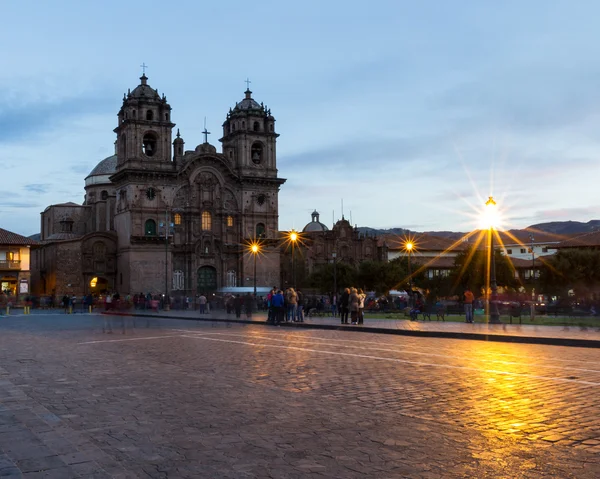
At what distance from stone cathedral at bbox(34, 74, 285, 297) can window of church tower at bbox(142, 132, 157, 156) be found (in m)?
0.10

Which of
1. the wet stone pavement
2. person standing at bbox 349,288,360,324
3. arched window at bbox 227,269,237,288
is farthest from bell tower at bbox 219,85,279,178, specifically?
the wet stone pavement

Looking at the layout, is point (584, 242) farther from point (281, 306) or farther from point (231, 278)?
point (281, 306)

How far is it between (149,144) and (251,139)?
10362mm

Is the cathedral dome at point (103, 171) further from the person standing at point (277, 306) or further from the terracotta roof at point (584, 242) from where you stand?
the person standing at point (277, 306)

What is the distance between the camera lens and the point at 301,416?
837 cm

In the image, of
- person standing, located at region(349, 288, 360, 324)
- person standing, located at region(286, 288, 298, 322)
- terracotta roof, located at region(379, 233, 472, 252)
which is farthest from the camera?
terracotta roof, located at region(379, 233, 472, 252)

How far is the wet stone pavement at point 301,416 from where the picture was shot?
6.05 m

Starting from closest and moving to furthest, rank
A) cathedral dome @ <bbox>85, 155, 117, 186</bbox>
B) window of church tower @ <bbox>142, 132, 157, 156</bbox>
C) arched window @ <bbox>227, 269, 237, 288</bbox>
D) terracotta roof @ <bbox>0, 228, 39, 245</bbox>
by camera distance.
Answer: terracotta roof @ <bbox>0, 228, 39, 245</bbox>
window of church tower @ <bbox>142, 132, 157, 156</bbox>
arched window @ <bbox>227, 269, 237, 288</bbox>
cathedral dome @ <bbox>85, 155, 117, 186</bbox>

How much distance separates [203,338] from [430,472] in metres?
17.1

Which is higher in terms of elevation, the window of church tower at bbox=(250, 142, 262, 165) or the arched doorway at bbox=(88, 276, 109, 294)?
the window of church tower at bbox=(250, 142, 262, 165)

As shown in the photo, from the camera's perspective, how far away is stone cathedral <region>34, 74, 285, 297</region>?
66.2 m

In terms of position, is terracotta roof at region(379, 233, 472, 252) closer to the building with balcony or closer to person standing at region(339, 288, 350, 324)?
the building with balcony

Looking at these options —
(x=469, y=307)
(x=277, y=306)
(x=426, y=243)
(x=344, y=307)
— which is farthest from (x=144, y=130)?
(x=426, y=243)

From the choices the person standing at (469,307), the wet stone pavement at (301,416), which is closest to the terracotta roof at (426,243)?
the person standing at (469,307)
